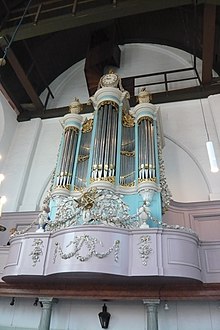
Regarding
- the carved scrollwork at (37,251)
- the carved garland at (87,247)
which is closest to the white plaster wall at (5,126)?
the carved scrollwork at (37,251)

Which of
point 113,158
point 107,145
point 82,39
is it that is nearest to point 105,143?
point 107,145

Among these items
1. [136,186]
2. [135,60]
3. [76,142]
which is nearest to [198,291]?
[136,186]

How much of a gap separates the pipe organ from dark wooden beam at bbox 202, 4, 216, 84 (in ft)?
6.83

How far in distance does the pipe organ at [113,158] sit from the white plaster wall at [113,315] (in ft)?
6.15

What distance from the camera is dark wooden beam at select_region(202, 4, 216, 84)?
275 inches

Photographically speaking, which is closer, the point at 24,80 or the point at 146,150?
the point at 146,150

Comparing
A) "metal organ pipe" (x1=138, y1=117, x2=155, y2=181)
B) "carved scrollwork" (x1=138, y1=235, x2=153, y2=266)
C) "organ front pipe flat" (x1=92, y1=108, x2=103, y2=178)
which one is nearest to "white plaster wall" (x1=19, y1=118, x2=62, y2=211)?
"organ front pipe flat" (x1=92, y1=108, x2=103, y2=178)

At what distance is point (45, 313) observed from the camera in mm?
5391

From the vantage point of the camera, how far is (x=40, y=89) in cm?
1077

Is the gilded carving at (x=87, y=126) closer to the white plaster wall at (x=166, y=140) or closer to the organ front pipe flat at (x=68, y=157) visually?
the organ front pipe flat at (x=68, y=157)

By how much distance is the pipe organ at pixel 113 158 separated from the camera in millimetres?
5625

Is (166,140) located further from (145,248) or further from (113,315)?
(113,315)

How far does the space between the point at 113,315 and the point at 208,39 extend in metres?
6.87

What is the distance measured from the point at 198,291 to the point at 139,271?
1360mm
